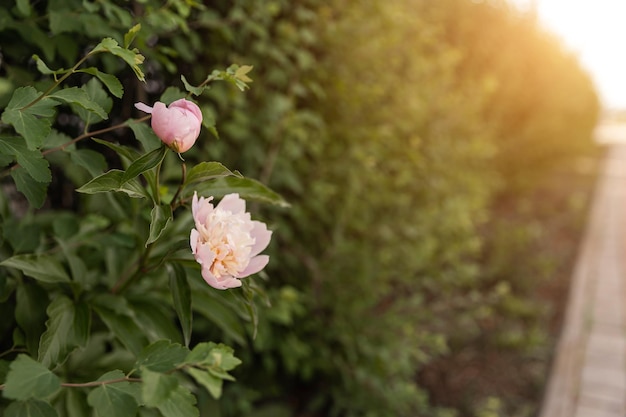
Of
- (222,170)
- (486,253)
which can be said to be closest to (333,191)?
(222,170)

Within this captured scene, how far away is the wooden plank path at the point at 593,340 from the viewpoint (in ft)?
11.5

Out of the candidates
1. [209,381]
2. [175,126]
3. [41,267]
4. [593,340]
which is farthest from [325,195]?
[593,340]

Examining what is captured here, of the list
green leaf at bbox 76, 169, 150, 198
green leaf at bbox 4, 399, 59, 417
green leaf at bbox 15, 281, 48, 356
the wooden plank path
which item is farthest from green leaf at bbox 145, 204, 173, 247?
the wooden plank path

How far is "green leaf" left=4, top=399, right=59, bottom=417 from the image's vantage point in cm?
97

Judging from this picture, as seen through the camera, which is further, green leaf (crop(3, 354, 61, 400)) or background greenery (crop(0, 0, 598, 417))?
background greenery (crop(0, 0, 598, 417))

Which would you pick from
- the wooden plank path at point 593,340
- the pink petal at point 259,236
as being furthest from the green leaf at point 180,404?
the wooden plank path at point 593,340

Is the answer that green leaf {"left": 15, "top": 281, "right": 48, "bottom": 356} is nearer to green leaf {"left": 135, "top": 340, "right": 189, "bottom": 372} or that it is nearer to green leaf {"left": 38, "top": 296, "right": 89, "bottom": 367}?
green leaf {"left": 38, "top": 296, "right": 89, "bottom": 367}

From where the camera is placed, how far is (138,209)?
1636 millimetres

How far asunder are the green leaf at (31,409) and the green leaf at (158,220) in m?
0.30

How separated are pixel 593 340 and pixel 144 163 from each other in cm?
413

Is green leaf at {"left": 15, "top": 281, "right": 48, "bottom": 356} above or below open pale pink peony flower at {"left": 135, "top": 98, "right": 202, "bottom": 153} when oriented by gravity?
below

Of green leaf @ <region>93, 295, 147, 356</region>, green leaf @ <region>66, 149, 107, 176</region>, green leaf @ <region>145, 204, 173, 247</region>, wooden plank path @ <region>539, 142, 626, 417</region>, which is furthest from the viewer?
wooden plank path @ <region>539, 142, 626, 417</region>

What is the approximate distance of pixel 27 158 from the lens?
3.36 feet

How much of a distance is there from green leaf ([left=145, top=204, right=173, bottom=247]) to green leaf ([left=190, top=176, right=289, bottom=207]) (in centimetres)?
14
